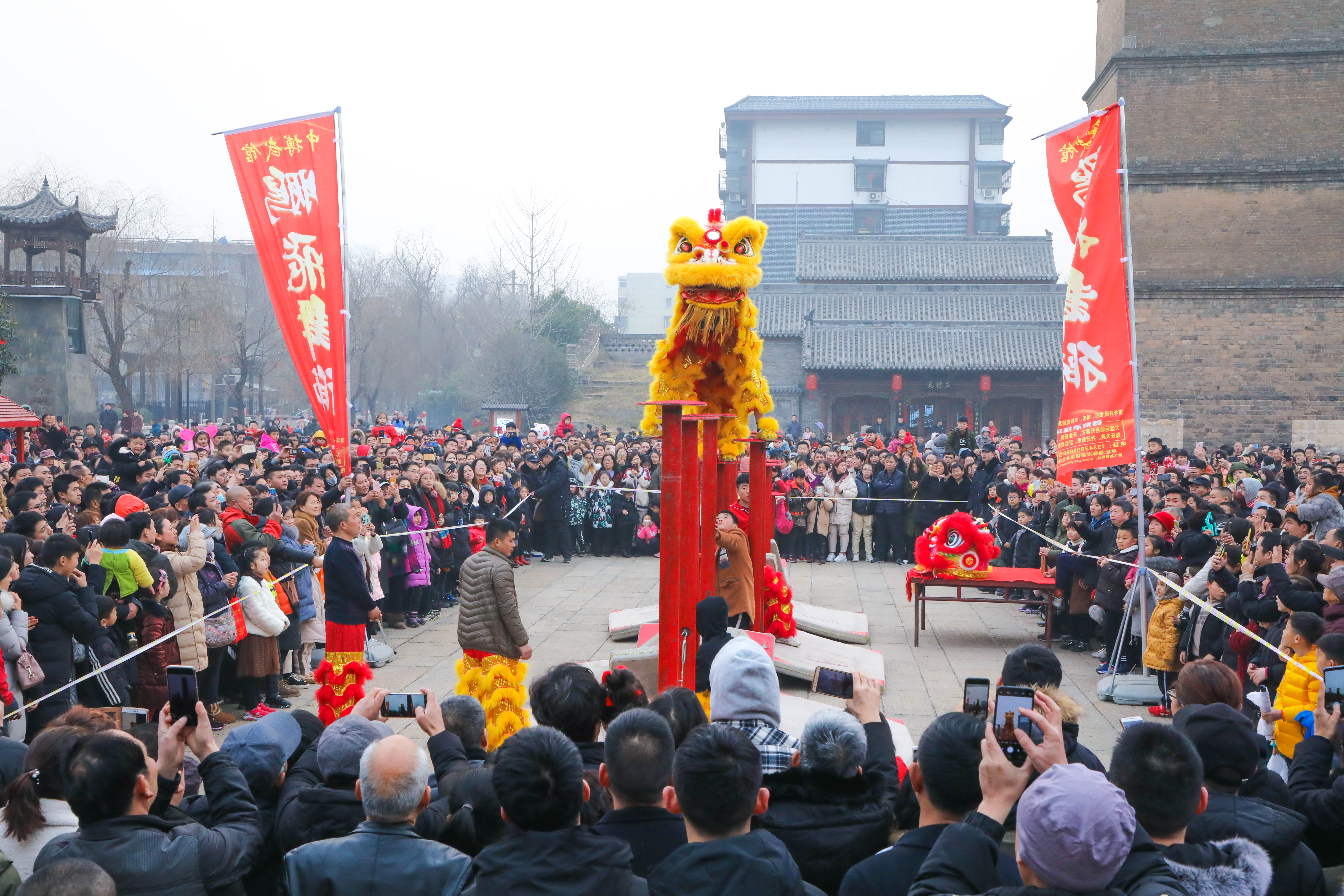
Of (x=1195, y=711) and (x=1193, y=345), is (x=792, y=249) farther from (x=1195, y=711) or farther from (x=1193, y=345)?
(x=1195, y=711)

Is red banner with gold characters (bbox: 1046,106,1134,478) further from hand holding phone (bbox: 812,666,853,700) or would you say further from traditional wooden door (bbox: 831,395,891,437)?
traditional wooden door (bbox: 831,395,891,437)

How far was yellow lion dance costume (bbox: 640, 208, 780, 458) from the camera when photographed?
24.1 ft

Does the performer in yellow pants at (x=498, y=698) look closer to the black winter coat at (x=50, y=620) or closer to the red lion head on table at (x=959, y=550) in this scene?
the black winter coat at (x=50, y=620)

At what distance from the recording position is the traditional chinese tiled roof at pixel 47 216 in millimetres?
24000

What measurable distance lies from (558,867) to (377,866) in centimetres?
52

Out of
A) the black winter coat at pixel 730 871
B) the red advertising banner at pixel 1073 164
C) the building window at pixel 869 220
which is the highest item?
the building window at pixel 869 220

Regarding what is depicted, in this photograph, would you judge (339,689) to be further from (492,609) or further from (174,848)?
(174,848)

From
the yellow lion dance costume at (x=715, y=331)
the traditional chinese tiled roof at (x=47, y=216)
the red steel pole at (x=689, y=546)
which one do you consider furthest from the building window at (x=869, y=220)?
the red steel pole at (x=689, y=546)

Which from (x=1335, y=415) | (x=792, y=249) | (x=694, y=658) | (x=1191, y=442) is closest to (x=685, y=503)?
(x=694, y=658)

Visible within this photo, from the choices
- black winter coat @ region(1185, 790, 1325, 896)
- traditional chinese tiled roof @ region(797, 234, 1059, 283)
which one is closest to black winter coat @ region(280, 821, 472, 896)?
black winter coat @ region(1185, 790, 1325, 896)

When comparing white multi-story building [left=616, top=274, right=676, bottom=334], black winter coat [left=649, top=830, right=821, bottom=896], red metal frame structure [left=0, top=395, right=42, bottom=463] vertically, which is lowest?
black winter coat [left=649, top=830, right=821, bottom=896]

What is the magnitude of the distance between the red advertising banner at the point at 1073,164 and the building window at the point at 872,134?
48.7 meters

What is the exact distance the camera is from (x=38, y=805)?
3053 millimetres

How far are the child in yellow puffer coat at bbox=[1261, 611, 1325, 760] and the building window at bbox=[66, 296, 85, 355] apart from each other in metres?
27.1
